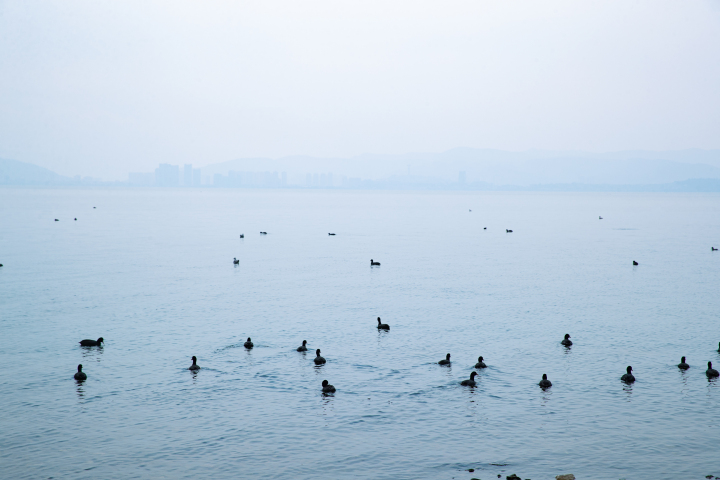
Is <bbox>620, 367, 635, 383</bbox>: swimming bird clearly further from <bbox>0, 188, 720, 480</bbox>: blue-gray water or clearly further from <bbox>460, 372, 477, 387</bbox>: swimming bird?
<bbox>460, 372, 477, 387</bbox>: swimming bird

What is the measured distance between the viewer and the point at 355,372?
3353 cm

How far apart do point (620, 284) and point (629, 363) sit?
28.5m

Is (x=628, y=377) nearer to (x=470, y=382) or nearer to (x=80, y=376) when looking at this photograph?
(x=470, y=382)

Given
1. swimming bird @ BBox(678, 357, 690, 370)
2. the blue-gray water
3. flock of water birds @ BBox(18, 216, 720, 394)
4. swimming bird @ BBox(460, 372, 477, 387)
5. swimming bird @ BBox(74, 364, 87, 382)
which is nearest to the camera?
the blue-gray water

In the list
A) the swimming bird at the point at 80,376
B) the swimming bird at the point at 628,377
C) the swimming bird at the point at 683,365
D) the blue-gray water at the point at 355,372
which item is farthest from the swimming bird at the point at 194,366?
the swimming bird at the point at 683,365

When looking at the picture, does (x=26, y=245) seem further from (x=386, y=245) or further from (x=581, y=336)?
(x=581, y=336)

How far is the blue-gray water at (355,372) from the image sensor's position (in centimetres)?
2414

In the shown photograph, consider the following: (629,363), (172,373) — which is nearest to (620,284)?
(629,363)

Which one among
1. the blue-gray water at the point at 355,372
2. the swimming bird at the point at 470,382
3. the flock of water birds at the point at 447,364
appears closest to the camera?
the blue-gray water at the point at 355,372

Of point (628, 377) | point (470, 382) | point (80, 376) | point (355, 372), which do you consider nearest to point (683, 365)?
point (628, 377)

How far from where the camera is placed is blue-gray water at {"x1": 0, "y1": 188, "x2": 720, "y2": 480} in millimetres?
24141

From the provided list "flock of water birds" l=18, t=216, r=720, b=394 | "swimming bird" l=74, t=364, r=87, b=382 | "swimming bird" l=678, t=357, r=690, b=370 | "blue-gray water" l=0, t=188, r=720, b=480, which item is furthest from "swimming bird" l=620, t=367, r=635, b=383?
"swimming bird" l=74, t=364, r=87, b=382

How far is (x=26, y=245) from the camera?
87.2m

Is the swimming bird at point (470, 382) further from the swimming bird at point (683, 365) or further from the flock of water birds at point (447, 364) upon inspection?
the swimming bird at point (683, 365)
